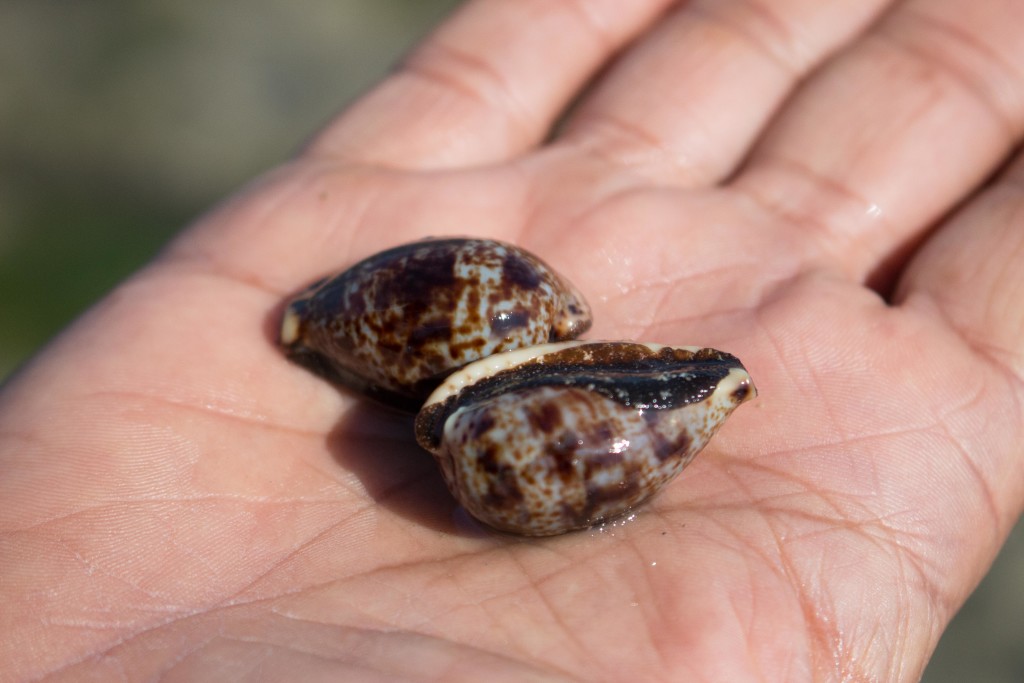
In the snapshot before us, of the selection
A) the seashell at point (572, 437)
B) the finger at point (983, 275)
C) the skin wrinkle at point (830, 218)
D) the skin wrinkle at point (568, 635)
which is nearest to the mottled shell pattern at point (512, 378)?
the seashell at point (572, 437)

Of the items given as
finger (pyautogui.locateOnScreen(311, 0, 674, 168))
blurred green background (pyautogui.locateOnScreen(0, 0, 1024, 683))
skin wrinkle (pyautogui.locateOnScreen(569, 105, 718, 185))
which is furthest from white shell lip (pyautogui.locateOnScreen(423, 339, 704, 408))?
blurred green background (pyautogui.locateOnScreen(0, 0, 1024, 683))

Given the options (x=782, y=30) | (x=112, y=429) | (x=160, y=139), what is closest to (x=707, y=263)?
(x=782, y=30)

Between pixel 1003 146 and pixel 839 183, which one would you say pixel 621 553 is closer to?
pixel 839 183

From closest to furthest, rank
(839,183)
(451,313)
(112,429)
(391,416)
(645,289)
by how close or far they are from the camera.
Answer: (112,429), (451,313), (391,416), (645,289), (839,183)

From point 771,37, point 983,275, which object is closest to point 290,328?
point 983,275

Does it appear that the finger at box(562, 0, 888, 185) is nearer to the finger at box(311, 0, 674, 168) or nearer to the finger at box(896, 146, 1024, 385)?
the finger at box(311, 0, 674, 168)

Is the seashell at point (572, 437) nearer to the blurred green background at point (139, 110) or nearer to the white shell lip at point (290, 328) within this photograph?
the white shell lip at point (290, 328)
